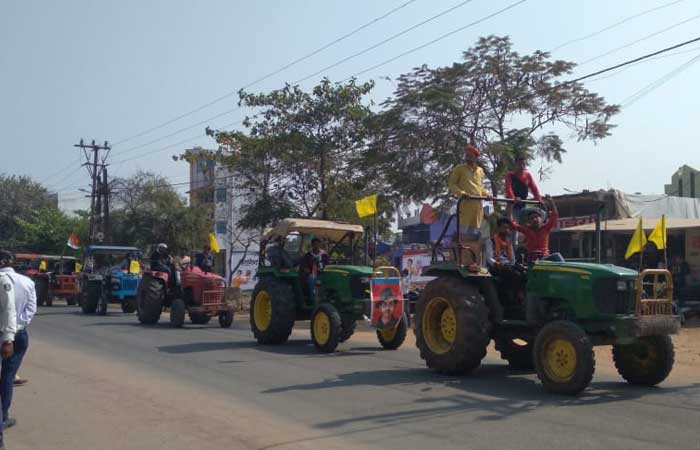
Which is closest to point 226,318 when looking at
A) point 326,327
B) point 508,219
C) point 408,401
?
point 326,327

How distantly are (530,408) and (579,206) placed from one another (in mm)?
21891

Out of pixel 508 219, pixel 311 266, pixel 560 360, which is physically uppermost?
pixel 508 219

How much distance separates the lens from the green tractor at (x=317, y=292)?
13.4 m

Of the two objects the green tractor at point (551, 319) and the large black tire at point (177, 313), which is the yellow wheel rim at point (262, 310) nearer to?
the large black tire at point (177, 313)

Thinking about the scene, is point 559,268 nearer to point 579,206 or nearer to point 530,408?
point 530,408

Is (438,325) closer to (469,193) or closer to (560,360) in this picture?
(469,193)

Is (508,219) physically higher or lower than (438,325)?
higher

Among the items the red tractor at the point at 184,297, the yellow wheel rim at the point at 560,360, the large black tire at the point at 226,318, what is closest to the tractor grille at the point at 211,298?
the red tractor at the point at 184,297

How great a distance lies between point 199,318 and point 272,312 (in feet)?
19.9

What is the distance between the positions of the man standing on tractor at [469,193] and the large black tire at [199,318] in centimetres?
1019

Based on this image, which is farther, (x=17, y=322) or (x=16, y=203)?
(x=16, y=203)

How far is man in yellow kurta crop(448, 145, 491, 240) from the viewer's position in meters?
10.7

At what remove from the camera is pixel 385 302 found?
12594mm

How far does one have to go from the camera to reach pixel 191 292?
63.5 ft
